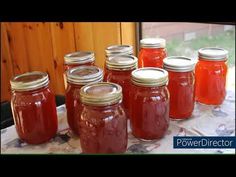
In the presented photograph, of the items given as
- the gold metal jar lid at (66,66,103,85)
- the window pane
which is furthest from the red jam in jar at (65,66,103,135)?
the window pane

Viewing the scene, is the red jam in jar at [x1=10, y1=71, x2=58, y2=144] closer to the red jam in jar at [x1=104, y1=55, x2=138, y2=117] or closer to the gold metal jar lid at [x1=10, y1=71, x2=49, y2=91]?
the gold metal jar lid at [x1=10, y1=71, x2=49, y2=91]

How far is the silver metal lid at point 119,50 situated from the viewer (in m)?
0.61

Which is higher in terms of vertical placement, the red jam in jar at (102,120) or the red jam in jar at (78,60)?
the red jam in jar at (78,60)

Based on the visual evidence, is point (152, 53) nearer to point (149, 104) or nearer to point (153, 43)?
point (153, 43)

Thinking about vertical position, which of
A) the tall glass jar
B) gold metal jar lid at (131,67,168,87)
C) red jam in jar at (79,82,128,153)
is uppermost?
the tall glass jar

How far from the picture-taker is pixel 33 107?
51 cm

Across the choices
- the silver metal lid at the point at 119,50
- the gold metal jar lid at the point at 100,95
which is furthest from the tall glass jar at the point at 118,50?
the gold metal jar lid at the point at 100,95

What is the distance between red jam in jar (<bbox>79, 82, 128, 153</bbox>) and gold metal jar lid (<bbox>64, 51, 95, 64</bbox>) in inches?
4.2

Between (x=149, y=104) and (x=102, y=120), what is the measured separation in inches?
3.2

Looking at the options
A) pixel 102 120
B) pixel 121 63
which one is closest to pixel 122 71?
pixel 121 63

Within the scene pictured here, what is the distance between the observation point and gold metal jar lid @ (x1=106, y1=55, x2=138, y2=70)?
551 millimetres

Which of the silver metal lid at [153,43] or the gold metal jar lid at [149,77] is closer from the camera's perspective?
the gold metal jar lid at [149,77]

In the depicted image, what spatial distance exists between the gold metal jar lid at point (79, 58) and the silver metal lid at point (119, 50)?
0.10 feet

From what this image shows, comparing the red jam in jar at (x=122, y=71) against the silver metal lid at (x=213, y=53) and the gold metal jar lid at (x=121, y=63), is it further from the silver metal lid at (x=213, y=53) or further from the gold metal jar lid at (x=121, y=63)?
the silver metal lid at (x=213, y=53)
